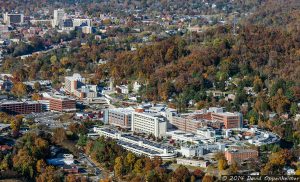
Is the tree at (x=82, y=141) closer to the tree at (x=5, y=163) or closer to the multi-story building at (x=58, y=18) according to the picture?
the tree at (x=5, y=163)

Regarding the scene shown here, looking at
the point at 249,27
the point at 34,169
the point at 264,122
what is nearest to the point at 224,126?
the point at 264,122

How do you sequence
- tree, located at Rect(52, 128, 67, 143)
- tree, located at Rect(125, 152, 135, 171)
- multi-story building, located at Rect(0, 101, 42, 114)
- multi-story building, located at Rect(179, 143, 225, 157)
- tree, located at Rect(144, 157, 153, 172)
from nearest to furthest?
tree, located at Rect(144, 157, 153, 172) < tree, located at Rect(125, 152, 135, 171) < multi-story building, located at Rect(179, 143, 225, 157) < tree, located at Rect(52, 128, 67, 143) < multi-story building, located at Rect(0, 101, 42, 114)

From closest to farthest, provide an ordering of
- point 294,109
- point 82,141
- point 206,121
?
point 82,141
point 206,121
point 294,109

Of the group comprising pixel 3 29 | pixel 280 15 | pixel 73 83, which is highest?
pixel 280 15

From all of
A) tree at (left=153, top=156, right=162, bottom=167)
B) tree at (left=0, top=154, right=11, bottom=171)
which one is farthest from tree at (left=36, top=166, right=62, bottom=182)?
tree at (left=153, top=156, right=162, bottom=167)

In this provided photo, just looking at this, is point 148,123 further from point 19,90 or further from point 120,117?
point 19,90

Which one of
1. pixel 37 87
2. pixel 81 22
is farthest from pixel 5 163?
pixel 81 22

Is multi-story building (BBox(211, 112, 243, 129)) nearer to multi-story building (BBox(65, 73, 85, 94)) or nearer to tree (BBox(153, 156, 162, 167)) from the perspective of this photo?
tree (BBox(153, 156, 162, 167))
